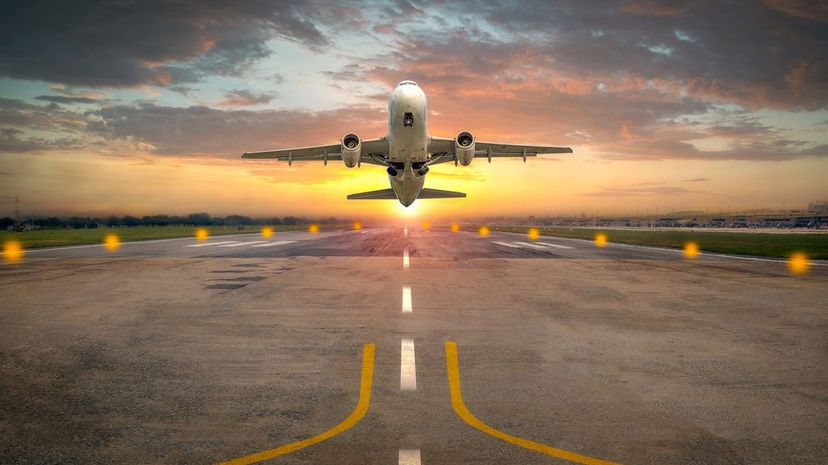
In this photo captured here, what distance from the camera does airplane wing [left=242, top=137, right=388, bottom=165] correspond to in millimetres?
29250

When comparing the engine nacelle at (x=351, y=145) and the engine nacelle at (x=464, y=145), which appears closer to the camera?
the engine nacelle at (x=351, y=145)

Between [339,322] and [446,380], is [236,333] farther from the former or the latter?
[446,380]

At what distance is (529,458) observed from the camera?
177 inches

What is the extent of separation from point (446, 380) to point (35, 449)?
477cm

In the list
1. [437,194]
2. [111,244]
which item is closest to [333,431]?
[437,194]

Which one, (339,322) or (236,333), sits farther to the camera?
(339,322)

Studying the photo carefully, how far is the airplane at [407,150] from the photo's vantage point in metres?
22.8

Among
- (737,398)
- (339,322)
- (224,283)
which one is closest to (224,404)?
(339,322)

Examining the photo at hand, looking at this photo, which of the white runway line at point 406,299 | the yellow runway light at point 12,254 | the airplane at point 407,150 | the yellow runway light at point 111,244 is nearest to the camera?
the white runway line at point 406,299

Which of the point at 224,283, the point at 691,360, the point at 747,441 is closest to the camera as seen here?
the point at 747,441

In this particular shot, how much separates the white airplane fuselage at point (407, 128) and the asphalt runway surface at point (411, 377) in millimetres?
11382

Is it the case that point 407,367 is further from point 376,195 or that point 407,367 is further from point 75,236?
point 75,236

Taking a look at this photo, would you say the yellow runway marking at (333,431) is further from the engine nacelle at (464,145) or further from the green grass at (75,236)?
the green grass at (75,236)

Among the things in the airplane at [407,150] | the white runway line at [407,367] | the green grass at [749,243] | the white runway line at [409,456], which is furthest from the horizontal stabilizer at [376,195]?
the white runway line at [409,456]
